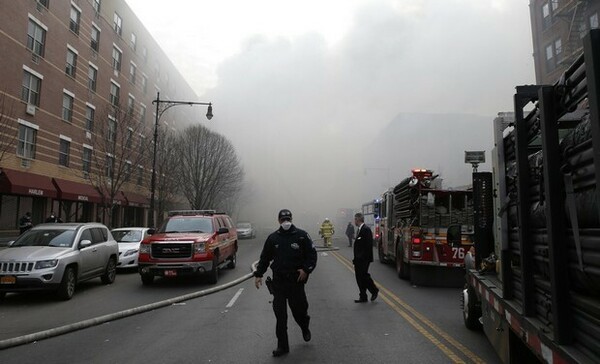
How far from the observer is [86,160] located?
30281 mm

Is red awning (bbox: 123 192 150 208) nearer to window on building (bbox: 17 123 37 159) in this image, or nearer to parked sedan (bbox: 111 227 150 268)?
window on building (bbox: 17 123 37 159)

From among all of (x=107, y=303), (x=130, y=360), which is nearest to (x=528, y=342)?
(x=130, y=360)

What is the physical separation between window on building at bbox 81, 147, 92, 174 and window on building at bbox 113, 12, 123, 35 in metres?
10.9

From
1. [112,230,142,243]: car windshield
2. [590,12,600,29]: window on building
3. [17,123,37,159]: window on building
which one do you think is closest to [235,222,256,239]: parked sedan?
[17,123,37,159]: window on building

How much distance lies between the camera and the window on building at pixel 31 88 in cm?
2377

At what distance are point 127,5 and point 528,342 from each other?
1642 inches

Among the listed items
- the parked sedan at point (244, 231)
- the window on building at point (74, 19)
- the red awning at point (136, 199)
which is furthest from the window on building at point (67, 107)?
the parked sedan at point (244, 231)

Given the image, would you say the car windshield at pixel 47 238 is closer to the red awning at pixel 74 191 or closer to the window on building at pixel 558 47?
the red awning at pixel 74 191

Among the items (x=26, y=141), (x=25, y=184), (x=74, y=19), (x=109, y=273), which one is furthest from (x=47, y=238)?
(x=74, y=19)

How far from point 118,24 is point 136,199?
13.8 metres

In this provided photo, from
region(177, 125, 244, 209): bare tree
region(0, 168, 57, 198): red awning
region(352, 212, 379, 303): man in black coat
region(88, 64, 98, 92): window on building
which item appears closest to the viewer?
Answer: region(352, 212, 379, 303): man in black coat

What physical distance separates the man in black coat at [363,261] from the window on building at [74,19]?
26.7 metres

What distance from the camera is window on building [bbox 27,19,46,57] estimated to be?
950 inches

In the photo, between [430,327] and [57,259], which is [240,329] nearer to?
[430,327]
